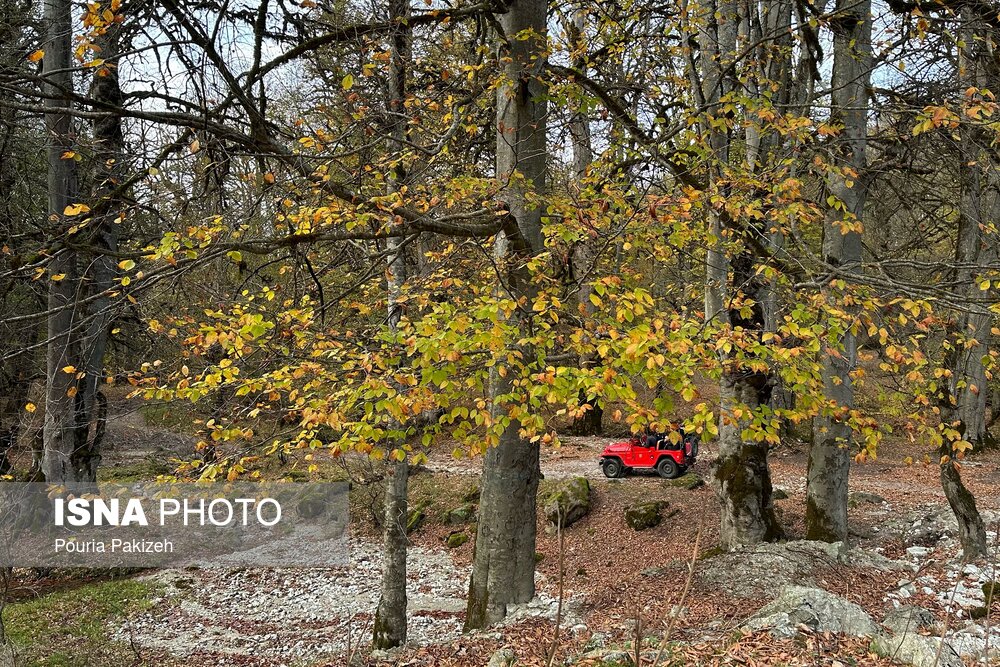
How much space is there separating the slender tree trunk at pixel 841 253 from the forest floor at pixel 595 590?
0.62 meters

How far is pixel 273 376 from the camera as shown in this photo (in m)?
5.16

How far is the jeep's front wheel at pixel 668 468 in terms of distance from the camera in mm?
14625

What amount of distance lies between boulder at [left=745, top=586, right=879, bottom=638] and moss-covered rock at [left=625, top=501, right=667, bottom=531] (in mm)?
6877

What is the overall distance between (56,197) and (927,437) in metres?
11.1

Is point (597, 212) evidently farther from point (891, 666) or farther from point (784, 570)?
point (784, 570)

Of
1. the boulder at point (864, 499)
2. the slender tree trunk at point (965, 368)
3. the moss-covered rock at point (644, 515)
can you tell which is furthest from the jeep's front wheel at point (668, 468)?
the slender tree trunk at point (965, 368)

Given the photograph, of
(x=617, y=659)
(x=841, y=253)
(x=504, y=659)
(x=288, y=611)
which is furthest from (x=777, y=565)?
(x=288, y=611)

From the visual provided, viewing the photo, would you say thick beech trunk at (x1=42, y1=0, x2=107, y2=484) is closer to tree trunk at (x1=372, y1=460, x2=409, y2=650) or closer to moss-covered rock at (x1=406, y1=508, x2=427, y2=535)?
tree trunk at (x1=372, y1=460, x2=409, y2=650)

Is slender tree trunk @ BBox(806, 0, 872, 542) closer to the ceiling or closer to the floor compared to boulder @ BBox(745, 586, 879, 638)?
closer to the ceiling

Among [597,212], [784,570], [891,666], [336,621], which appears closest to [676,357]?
[597,212]

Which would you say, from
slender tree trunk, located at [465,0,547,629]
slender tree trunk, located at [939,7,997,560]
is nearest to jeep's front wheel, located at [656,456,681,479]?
slender tree trunk, located at [939,7,997,560]

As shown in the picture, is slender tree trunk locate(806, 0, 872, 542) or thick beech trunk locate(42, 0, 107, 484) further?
thick beech trunk locate(42, 0, 107, 484)

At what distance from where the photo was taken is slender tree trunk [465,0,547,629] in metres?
5.96

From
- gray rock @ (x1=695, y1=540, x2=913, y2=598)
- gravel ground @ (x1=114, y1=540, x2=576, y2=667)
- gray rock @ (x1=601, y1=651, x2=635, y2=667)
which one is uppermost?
gray rock @ (x1=601, y1=651, x2=635, y2=667)
